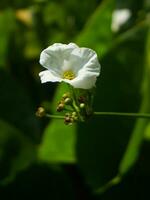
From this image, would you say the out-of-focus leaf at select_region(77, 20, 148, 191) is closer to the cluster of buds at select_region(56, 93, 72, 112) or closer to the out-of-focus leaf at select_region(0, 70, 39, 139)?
the out-of-focus leaf at select_region(0, 70, 39, 139)

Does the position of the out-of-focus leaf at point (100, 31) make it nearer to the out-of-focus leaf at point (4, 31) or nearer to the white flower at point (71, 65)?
the out-of-focus leaf at point (4, 31)

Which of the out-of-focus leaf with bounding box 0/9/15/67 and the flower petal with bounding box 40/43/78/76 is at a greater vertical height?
the flower petal with bounding box 40/43/78/76

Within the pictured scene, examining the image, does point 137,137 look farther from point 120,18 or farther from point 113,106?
point 120,18

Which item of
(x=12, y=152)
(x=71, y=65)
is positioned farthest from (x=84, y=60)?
(x=12, y=152)

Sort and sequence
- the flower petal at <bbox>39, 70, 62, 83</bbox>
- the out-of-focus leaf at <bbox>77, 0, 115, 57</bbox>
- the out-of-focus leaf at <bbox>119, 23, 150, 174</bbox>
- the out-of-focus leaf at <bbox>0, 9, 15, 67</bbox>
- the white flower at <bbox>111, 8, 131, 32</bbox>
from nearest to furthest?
the flower petal at <bbox>39, 70, 62, 83</bbox> < the out-of-focus leaf at <bbox>119, 23, 150, 174</bbox> < the out-of-focus leaf at <bbox>77, 0, 115, 57</bbox> < the out-of-focus leaf at <bbox>0, 9, 15, 67</bbox> < the white flower at <bbox>111, 8, 131, 32</bbox>

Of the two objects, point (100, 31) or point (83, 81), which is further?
point (100, 31)

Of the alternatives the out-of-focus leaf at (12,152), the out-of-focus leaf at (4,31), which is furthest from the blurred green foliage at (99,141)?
the out-of-focus leaf at (4,31)

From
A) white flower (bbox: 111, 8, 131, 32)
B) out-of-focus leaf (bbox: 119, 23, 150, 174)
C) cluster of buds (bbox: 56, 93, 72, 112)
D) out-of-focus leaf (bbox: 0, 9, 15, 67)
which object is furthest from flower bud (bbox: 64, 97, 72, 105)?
white flower (bbox: 111, 8, 131, 32)
